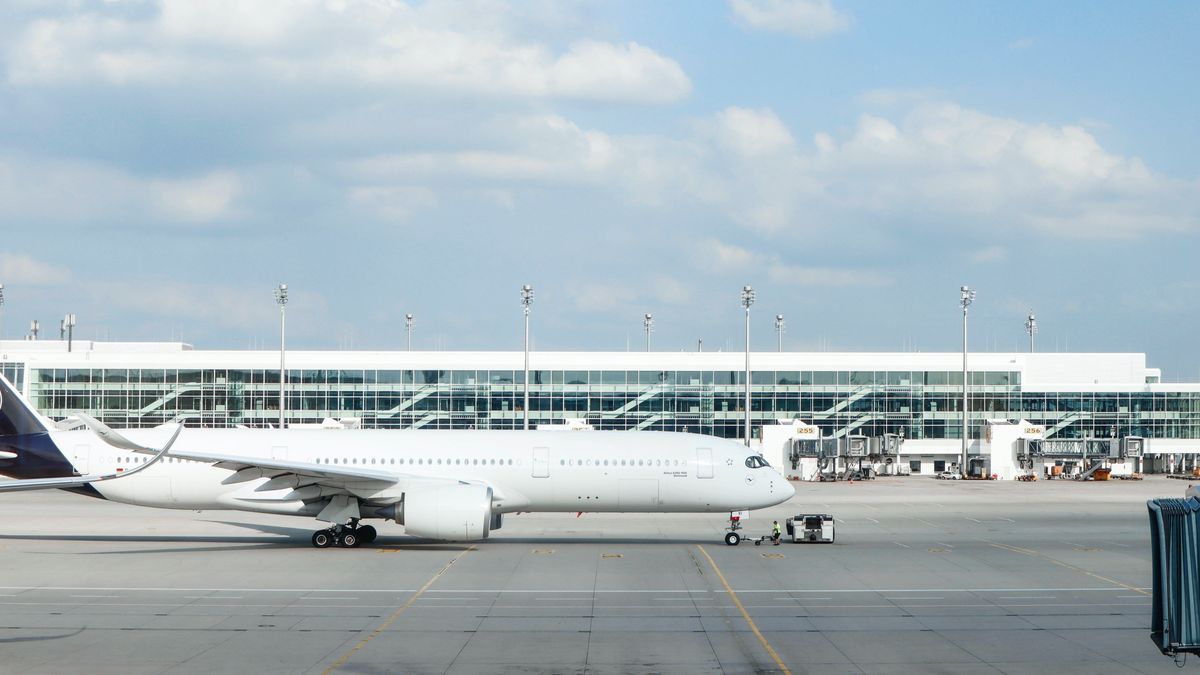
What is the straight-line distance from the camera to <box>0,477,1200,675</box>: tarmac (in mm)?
19875

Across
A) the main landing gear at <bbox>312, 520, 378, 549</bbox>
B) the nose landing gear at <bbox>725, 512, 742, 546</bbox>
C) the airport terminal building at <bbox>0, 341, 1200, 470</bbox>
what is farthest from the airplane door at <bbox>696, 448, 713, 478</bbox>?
the airport terminal building at <bbox>0, 341, 1200, 470</bbox>

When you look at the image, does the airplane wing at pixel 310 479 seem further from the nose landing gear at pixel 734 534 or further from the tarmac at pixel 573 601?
the nose landing gear at pixel 734 534

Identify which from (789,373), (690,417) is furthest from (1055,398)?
(690,417)

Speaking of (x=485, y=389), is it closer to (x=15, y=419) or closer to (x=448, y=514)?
(x=15, y=419)

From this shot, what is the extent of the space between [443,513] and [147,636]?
15253 millimetres

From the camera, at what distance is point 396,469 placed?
39531mm

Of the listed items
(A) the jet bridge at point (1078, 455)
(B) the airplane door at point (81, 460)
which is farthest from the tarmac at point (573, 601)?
(A) the jet bridge at point (1078, 455)

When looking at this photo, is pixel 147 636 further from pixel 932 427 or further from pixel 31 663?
pixel 932 427

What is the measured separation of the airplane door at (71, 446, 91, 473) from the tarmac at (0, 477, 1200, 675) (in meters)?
2.66

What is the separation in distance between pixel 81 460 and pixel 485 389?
228ft

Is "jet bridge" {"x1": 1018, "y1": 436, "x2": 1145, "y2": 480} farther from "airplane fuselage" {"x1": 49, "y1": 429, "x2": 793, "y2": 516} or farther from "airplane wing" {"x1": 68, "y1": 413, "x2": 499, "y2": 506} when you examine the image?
"airplane wing" {"x1": 68, "y1": 413, "x2": 499, "y2": 506}

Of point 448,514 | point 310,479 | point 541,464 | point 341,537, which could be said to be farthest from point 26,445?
point 541,464

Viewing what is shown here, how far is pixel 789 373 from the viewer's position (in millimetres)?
111000

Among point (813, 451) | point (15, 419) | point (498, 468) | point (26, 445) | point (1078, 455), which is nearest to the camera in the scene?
point (26, 445)
